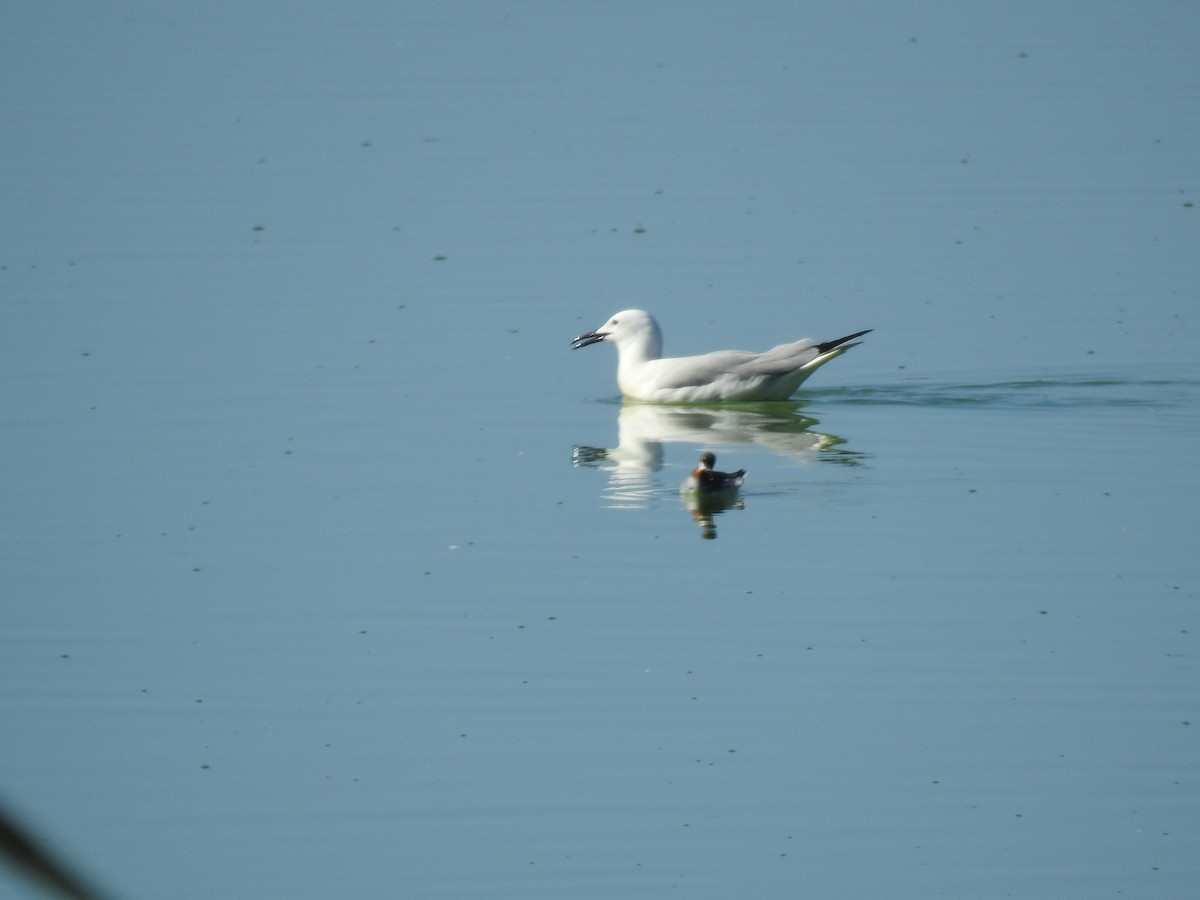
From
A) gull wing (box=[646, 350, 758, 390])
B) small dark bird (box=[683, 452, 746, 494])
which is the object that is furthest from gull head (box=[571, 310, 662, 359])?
small dark bird (box=[683, 452, 746, 494])

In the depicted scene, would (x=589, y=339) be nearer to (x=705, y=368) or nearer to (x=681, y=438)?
(x=705, y=368)

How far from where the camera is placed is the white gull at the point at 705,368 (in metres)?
12.7

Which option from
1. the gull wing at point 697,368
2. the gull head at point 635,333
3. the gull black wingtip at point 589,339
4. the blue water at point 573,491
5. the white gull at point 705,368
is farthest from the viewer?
the gull black wingtip at point 589,339

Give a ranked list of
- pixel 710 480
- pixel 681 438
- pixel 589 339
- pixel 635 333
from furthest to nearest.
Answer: pixel 589 339, pixel 635 333, pixel 681 438, pixel 710 480

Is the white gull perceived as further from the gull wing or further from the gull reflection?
the gull reflection

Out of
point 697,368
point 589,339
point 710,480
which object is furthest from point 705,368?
point 710,480

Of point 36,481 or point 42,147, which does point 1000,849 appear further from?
point 42,147

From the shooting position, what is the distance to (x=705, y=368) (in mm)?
12953

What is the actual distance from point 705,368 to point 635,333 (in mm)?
899

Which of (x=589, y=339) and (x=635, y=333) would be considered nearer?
(x=635, y=333)

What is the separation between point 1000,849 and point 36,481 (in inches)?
281

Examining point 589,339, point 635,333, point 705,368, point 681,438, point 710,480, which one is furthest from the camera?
point 589,339

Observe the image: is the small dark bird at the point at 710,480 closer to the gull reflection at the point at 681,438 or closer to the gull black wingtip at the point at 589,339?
the gull reflection at the point at 681,438

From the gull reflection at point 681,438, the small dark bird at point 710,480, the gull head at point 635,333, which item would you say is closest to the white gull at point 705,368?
the gull head at point 635,333
